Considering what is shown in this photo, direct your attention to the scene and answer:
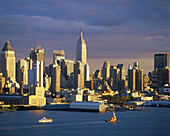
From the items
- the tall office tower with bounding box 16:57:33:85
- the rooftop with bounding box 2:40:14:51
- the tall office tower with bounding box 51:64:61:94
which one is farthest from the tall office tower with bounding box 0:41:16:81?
the tall office tower with bounding box 51:64:61:94

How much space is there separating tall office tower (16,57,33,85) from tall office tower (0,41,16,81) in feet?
8.64

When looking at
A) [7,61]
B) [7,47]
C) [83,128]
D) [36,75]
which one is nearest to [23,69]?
[7,61]

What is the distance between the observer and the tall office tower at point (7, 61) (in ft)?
584

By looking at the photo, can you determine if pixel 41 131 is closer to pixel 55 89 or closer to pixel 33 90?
pixel 33 90

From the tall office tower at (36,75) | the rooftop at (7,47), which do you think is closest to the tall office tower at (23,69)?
the rooftop at (7,47)

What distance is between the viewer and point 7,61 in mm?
178250

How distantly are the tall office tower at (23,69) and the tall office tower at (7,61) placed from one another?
2.63 metres

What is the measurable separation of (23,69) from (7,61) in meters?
6.43

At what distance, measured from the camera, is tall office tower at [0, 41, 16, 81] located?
178 m

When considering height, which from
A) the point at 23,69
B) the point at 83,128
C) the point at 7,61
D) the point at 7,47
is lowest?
the point at 83,128

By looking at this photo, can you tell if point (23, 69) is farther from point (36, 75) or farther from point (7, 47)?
point (36, 75)

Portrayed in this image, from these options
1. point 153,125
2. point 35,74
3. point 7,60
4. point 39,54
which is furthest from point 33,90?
point 39,54

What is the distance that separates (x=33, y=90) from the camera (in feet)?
370

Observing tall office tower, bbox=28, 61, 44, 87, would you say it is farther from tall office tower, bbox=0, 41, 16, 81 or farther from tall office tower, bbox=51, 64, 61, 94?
tall office tower, bbox=0, 41, 16, 81
